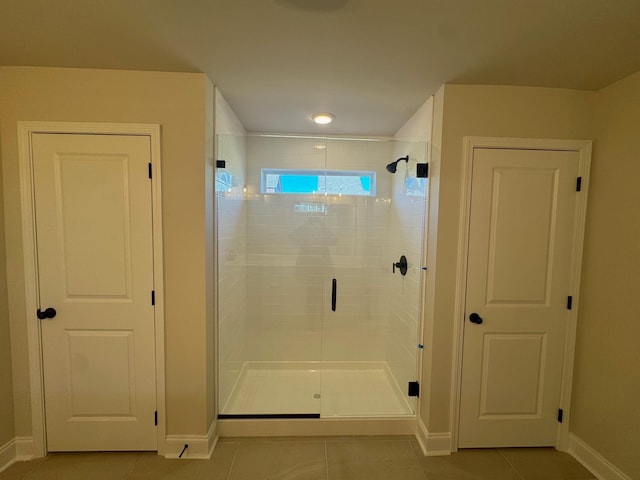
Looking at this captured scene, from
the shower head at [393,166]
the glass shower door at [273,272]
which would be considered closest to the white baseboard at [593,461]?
the glass shower door at [273,272]

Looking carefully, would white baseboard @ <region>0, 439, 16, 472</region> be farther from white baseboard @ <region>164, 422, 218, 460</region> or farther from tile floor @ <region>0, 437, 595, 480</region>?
white baseboard @ <region>164, 422, 218, 460</region>

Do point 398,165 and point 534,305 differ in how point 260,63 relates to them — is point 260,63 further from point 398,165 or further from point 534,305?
point 534,305

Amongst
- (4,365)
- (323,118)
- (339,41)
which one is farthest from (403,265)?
(4,365)

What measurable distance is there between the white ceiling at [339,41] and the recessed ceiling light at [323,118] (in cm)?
36

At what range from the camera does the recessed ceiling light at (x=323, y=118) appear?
2.29 metres

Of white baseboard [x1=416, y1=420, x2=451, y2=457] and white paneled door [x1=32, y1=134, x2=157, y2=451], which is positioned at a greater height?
white paneled door [x1=32, y1=134, x2=157, y2=451]

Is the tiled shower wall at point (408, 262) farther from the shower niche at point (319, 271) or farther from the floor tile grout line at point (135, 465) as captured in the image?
the floor tile grout line at point (135, 465)

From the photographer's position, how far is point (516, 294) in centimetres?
187

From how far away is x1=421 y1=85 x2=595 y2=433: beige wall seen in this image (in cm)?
180

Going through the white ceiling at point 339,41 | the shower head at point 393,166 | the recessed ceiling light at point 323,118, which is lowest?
the shower head at point 393,166

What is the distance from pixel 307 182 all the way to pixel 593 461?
9.55ft

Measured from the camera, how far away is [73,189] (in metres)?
1.71

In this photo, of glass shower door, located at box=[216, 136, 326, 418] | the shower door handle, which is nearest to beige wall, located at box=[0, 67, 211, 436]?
glass shower door, located at box=[216, 136, 326, 418]

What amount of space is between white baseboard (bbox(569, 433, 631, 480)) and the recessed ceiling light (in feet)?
9.85
